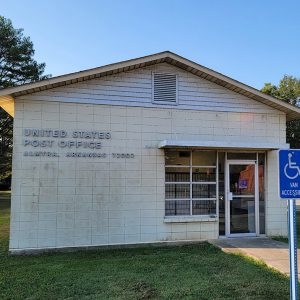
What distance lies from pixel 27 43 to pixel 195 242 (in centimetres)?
2712

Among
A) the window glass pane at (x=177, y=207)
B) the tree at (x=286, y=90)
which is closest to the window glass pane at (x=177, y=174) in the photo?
the window glass pane at (x=177, y=207)

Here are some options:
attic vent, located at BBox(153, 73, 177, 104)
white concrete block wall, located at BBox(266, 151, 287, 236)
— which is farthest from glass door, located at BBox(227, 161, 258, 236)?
attic vent, located at BBox(153, 73, 177, 104)

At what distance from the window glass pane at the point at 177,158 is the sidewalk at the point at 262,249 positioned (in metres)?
2.43

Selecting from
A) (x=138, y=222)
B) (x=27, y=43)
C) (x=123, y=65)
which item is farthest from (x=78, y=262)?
(x=27, y=43)

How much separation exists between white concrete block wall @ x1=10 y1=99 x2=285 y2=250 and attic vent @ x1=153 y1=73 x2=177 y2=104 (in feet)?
1.22

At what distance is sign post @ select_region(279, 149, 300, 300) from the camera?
424 cm

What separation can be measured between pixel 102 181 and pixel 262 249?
4.53m

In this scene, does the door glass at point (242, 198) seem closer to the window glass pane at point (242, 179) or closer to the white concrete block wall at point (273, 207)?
the window glass pane at point (242, 179)

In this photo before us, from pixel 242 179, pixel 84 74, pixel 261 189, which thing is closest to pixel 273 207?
pixel 261 189

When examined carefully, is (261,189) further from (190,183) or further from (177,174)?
(177,174)

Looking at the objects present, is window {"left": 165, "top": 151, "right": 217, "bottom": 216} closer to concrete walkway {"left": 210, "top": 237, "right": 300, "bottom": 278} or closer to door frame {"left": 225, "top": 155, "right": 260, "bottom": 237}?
door frame {"left": 225, "top": 155, "right": 260, "bottom": 237}

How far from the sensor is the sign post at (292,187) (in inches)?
167

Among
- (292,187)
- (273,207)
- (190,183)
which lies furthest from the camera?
(273,207)

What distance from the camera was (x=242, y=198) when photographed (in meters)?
11.7
